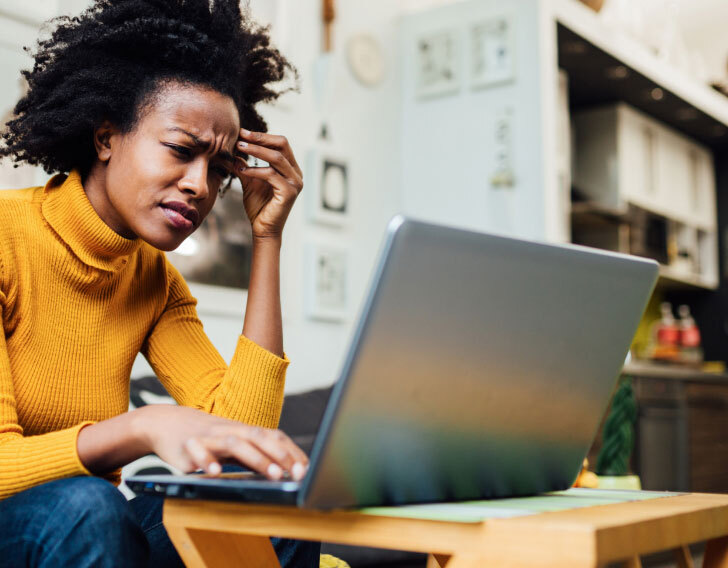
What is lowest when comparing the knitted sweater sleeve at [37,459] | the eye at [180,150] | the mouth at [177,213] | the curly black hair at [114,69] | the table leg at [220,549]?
the table leg at [220,549]

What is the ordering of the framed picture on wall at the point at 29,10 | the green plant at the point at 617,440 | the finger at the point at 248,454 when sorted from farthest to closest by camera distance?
the framed picture on wall at the point at 29,10 → the green plant at the point at 617,440 → the finger at the point at 248,454

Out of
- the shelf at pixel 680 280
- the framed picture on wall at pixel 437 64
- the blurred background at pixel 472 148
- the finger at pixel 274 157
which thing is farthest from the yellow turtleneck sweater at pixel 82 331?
the shelf at pixel 680 280

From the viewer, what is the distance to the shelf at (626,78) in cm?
374

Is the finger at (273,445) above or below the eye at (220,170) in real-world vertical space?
below

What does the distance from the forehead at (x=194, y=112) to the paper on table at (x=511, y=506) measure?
26.1 inches

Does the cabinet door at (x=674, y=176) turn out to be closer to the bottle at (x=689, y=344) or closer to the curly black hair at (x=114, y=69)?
the bottle at (x=689, y=344)

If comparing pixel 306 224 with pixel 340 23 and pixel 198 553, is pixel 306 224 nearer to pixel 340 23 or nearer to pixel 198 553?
pixel 340 23

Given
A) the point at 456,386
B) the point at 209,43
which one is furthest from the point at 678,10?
the point at 456,386

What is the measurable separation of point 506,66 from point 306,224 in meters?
1.10

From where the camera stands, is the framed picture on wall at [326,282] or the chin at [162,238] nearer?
the chin at [162,238]

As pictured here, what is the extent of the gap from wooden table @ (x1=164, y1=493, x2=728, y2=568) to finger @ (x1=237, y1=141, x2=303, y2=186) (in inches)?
25.4

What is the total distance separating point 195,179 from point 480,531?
71 cm

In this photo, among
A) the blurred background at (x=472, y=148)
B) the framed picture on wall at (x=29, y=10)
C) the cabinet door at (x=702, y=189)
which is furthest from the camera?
the cabinet door at (x=702, y=189)

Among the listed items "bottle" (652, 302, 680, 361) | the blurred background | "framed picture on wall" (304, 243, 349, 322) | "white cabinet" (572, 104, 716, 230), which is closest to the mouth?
the blurred background
